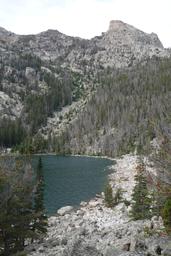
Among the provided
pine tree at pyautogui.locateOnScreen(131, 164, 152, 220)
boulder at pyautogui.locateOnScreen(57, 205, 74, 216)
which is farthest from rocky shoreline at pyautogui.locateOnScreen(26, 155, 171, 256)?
pine tree at pyautogui.locateOnScreen(131, 164, 152, 220)

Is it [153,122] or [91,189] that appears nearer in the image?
[153,122]

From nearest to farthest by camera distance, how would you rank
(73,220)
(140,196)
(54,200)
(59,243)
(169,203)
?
(169,203)
(59,243)
(140,196)
(73,220)
(54,200)

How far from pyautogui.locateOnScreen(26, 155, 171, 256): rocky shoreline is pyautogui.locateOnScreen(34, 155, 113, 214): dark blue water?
4.60 m

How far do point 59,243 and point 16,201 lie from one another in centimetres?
651

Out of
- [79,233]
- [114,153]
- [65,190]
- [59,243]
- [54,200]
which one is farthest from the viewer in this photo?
[114,153]

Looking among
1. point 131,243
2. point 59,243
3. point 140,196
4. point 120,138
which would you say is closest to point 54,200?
point 140,196

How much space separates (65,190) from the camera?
84.9m

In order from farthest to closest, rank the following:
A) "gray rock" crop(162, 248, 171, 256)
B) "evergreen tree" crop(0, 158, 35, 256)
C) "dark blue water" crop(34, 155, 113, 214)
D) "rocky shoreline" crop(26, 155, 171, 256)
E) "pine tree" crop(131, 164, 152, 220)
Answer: "dark blue water" crop(34, 155, 113, 214) → "pine tree" crop(131, 164, 152, 220) → "evergreen tree" crop(0, 158, 35, 256) → "rocky shoreline" crop(26, 155, 171, 256) → "gray rock" crop(162, 248, 171, 256)

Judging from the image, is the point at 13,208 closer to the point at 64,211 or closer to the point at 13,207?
the point at 13,207

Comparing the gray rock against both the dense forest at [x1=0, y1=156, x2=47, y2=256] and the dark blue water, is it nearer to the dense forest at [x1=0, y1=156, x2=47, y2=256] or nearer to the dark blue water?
the dense forest at [x1=0, y1=156, x2=47, y2=256]

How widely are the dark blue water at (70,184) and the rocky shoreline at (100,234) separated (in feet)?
15.1

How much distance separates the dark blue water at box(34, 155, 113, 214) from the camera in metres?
74.2

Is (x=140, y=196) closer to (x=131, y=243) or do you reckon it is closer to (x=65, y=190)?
(x=131, y=243)

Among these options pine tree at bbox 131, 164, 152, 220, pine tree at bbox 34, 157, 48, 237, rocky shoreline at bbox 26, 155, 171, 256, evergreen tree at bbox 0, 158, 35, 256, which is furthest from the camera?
pine tree at bbox 131, 164, 152, 220
